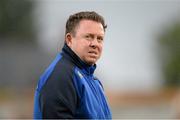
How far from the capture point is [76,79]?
5.38 metres

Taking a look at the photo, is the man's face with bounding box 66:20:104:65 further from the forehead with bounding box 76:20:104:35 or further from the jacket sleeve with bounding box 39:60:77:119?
the jacket sleeve with bounding box 39:60:77:119

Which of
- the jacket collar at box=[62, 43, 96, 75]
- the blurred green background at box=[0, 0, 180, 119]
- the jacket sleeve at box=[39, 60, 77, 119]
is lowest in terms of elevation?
the blurred green background at box=[0, 0, 180, 119]

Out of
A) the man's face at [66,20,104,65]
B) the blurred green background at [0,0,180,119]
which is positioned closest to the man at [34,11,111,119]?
the man's face at [66,20,104,65]

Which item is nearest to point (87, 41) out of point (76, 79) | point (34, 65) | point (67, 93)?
point (76, 79)

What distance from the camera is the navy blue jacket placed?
207 inches

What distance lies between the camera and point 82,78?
5.43 meters

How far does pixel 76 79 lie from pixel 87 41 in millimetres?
314

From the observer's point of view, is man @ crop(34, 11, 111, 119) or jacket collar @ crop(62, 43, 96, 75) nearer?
man @ crop(34, 11, 111, 119)

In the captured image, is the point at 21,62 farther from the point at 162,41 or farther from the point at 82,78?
the point at 82,78

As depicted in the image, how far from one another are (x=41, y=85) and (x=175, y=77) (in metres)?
43.3

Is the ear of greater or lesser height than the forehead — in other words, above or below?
below

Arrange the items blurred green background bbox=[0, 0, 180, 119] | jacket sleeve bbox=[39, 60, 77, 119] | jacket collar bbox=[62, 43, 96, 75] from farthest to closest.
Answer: blurred green background bbox=[0, 0, 180, 119] < jacket collar bbox=[62, 43, 96, 75] < jacket sleeve bbox=[39, 60, 77, 119]

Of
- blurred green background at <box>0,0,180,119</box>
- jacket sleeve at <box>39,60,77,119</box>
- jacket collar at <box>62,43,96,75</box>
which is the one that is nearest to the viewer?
jacket sleeve at <box>39,60,77,119</box>

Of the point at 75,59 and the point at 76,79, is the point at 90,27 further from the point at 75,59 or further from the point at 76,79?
the point at 76,79
